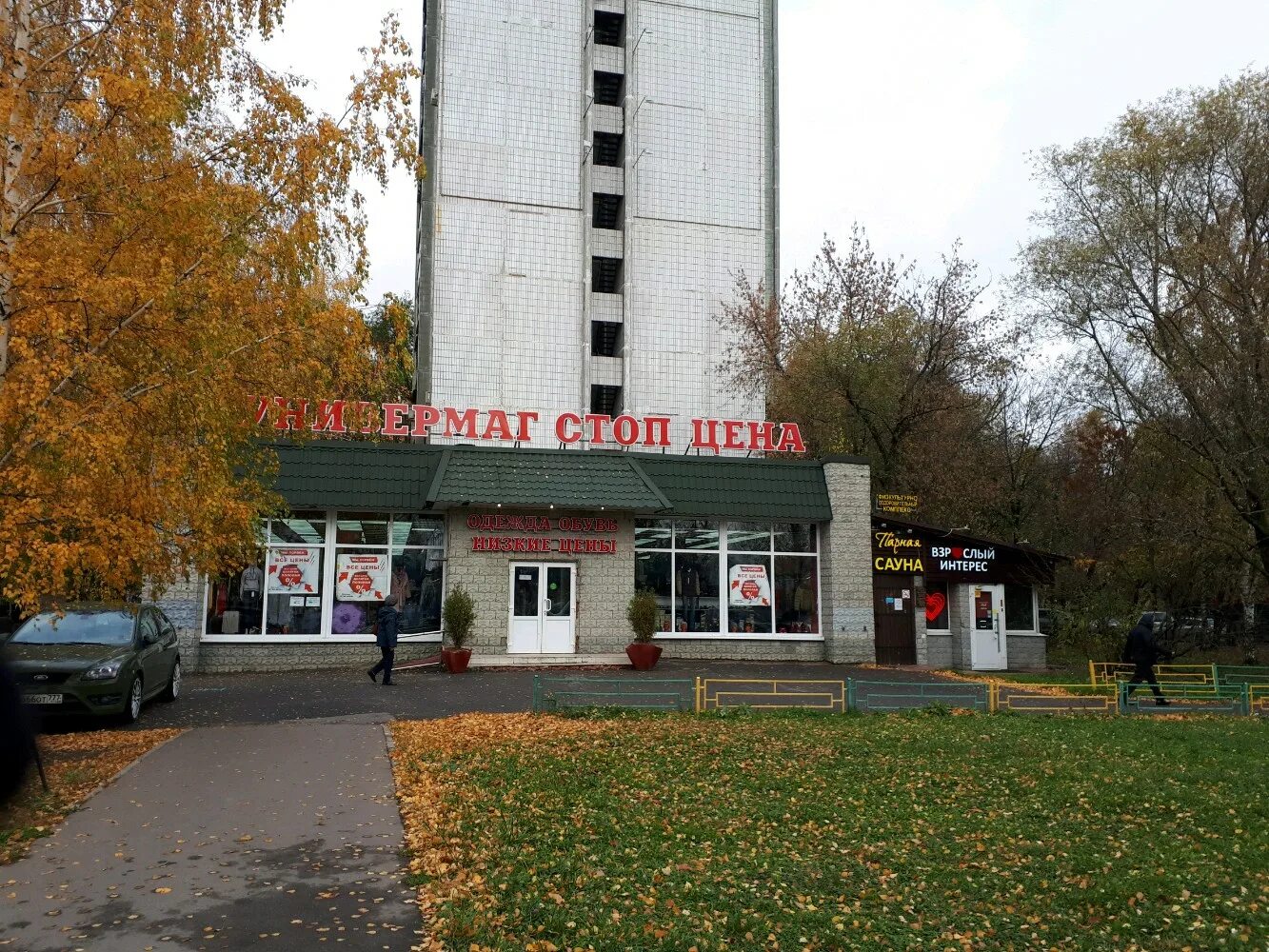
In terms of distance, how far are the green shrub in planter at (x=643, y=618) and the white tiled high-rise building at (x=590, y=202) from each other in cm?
1616

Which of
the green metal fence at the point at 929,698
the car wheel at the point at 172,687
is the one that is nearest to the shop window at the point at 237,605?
the car wheel at the point at 172,687

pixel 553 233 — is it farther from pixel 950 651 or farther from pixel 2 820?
pixel 2 820

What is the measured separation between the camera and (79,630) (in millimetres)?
13844

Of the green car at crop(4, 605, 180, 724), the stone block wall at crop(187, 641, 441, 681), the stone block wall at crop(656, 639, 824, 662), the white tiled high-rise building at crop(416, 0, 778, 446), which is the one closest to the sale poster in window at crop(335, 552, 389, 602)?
the stone block wall at crop(187, 641, 441, 681)

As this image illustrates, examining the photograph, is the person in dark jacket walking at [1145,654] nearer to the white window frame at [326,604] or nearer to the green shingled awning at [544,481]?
the green shingled awning at [544,481]

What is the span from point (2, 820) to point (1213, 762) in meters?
12.6

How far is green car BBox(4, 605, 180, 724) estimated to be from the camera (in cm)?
1260

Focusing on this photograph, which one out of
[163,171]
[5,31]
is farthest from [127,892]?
[5,31]

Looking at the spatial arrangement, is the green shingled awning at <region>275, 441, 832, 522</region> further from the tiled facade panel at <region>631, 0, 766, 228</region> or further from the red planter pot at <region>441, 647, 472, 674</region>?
the tiled facade panel at <region>631, 0, 766, 228</region>

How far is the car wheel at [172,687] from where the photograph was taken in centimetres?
1595

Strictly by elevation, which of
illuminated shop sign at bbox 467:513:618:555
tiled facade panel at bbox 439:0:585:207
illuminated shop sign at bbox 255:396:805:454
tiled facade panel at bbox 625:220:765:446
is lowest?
illuminated shop sign at bbox 467:513:618:555

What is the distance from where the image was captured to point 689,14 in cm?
4134

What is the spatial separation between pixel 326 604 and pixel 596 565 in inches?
233

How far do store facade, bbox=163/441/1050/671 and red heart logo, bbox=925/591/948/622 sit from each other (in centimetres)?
23
